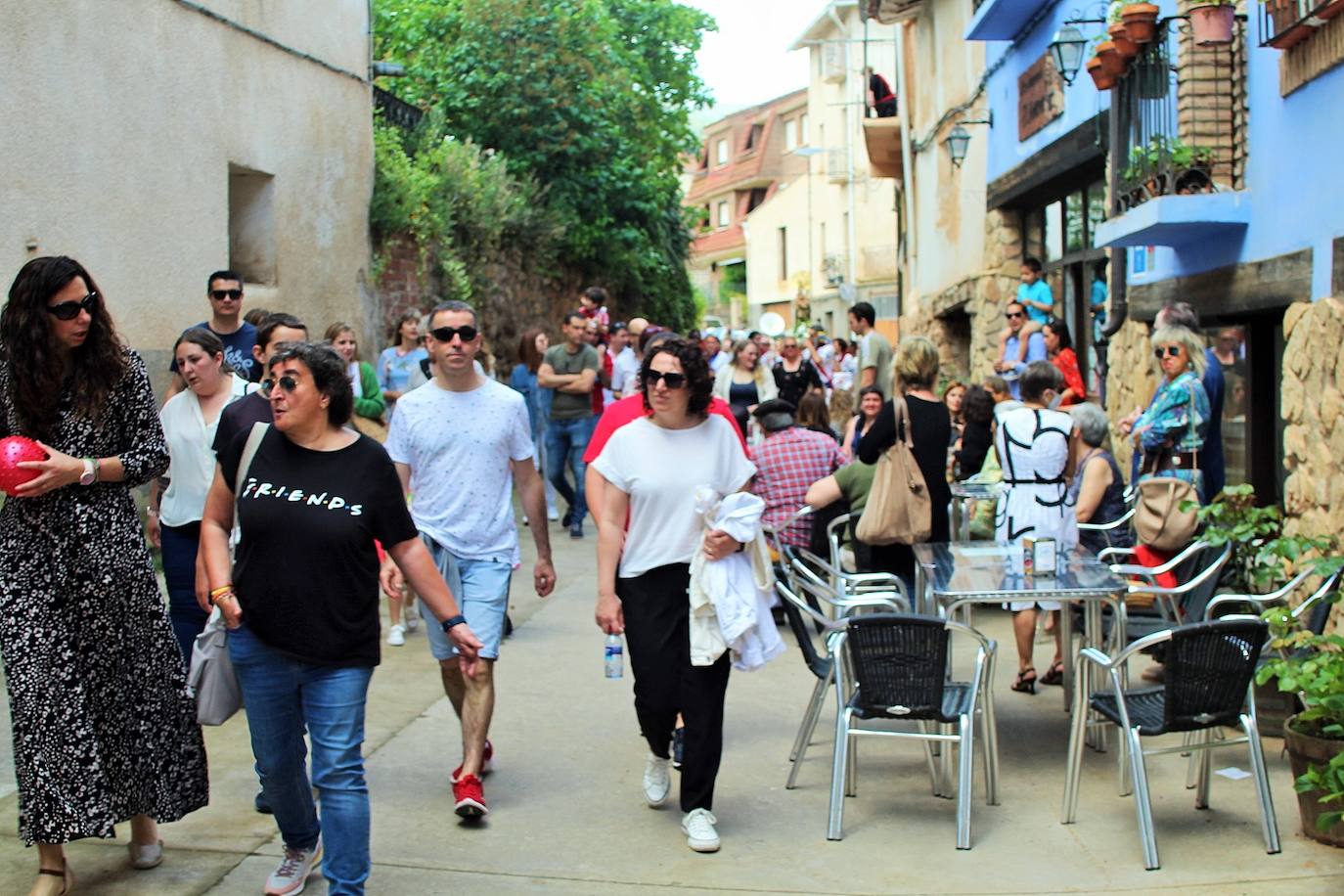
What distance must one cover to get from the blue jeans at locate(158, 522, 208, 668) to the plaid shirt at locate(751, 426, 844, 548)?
384 centimetres

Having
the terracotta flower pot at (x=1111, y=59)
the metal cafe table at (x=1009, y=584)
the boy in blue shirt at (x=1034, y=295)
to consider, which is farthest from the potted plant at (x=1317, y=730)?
the boy in blue shirt at (x=1034, y=295)

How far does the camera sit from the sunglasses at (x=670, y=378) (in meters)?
5.38

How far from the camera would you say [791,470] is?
8.91 m

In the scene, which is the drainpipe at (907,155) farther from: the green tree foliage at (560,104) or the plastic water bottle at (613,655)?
the plastic water bottle at (613,655)

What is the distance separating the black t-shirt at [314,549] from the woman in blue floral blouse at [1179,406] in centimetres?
491

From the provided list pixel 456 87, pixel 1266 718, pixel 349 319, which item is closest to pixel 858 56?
pixel 456 87

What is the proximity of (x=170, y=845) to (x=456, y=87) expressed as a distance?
698 inches

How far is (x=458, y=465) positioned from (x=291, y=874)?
1683 mm

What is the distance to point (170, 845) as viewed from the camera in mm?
5219

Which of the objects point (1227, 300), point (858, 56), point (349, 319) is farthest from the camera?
point (858, 56)

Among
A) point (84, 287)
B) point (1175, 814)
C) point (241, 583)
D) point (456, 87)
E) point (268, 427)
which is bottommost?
point (1175, 814)

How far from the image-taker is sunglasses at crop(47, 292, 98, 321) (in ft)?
15.2

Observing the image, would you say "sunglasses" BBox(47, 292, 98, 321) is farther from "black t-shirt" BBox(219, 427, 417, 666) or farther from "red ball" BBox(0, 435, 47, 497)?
"black t-shirt" BBox(219, 427, 417, 666)

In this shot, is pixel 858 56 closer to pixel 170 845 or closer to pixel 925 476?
pixel 925 476
